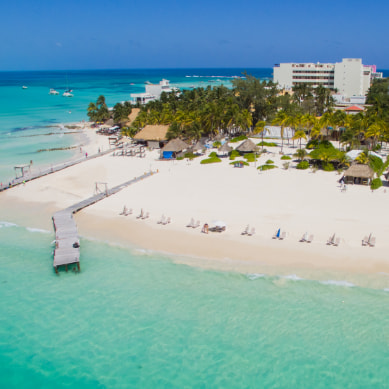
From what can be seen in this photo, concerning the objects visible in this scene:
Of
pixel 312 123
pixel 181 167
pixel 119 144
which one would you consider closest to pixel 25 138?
pixel 119 144

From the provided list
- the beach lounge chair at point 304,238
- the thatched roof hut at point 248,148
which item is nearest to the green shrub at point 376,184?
the beach lounge chair at point 304,238

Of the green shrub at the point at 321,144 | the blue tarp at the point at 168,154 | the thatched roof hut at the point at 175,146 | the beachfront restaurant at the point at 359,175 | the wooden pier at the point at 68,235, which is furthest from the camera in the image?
the thatched roof hut at the point at 175,146

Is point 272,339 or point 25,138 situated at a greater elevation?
point 25,138

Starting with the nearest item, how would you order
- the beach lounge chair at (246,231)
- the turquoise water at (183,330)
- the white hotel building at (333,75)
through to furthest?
the turquoise water at (183,330) < the beach lounge chair at (246,231) < the white hotel building at (333,75)

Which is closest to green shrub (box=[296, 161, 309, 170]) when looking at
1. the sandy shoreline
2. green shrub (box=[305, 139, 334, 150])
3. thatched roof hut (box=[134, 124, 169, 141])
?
the sandy shoreline

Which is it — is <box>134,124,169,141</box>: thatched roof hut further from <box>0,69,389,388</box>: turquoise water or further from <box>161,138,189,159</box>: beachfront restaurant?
<box>0,69,389,388</box>: turquoise water

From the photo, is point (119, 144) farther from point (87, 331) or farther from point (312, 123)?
point (87, 331)

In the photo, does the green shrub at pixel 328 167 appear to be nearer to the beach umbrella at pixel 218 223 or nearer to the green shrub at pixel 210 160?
the green shrub at pixel 210 160
